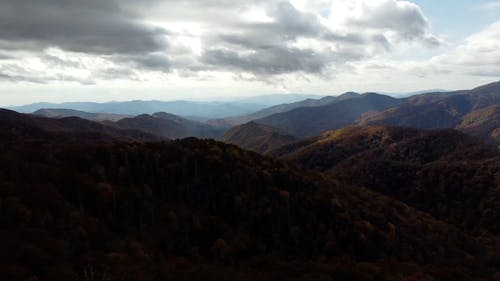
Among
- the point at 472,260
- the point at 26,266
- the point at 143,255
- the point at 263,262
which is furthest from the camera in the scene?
the point at 472,260

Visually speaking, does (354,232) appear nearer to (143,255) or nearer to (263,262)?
(263,262)

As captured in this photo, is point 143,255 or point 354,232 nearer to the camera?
point 143,255

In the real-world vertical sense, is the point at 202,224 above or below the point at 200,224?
below

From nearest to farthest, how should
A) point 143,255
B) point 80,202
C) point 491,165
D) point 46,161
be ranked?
1. point 143,255
2. point 80,202
3. point 46,161
4. point 491,165

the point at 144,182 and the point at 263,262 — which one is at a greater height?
the point at 144,182

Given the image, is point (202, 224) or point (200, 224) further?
point (202, 224)

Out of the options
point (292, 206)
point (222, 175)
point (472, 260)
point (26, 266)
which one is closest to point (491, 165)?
point (472, 260)

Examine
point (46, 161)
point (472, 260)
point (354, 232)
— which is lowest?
point (472, 260)

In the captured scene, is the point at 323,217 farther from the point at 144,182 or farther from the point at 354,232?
the point at 144,182
